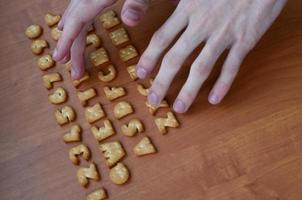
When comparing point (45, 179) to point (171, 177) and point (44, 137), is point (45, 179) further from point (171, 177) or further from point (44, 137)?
point (171, 177)

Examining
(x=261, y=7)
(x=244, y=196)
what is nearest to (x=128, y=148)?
(x=244, y=196)

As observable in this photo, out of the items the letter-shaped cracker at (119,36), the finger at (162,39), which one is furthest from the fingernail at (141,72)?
the letter-shaped cracker at (119,36)

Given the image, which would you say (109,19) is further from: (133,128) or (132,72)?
(133,128)

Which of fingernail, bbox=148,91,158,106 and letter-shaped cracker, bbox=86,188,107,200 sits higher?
fingernail, bbox=148,91,158,106

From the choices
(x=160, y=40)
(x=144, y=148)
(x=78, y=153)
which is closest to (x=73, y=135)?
(x=78, y=153)

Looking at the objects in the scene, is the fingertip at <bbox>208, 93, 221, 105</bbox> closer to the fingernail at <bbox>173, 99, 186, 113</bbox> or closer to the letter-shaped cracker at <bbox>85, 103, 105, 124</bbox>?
the fingernail at <bbox>173, 99, 186, 113</bbox>

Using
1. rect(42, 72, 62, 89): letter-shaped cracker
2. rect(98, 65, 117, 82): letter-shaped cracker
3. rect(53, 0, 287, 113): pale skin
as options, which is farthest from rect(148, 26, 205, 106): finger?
rect(42, 72, 62, 89): letter-shaped cracker
